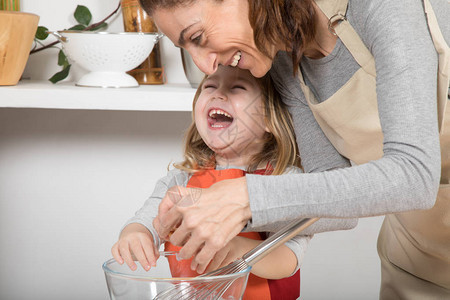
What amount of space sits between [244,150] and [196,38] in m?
0.30

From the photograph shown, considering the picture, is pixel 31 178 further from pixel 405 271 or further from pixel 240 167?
pixel 405 271

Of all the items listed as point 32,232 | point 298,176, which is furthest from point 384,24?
point 32,232

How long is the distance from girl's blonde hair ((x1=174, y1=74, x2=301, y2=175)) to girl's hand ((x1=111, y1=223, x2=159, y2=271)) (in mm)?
187

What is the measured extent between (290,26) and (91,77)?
68cm

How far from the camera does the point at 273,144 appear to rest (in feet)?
3.17

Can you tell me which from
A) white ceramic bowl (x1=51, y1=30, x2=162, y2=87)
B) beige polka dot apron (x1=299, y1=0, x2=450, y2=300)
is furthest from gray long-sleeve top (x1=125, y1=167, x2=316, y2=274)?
white ceramic bowl (x1=51, y1=30, x2=162, y2=87)

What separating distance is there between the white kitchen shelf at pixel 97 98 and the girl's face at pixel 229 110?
269 mm

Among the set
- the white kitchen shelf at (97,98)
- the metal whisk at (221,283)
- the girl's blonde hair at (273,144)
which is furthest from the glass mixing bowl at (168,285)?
the white kitchen shelf at (97,98)

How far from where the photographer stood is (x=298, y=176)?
544mm

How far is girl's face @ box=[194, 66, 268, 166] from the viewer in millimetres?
893

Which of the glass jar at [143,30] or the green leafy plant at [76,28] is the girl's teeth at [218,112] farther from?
the green leafy plant at [76,28]

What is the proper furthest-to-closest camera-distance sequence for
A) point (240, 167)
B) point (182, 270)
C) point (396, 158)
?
point (240, 167)
point (182, 270)
point (396, 158)

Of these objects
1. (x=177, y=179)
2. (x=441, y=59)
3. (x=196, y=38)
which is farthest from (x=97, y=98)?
(x=441, y=59)

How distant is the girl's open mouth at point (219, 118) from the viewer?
2.91 ft
